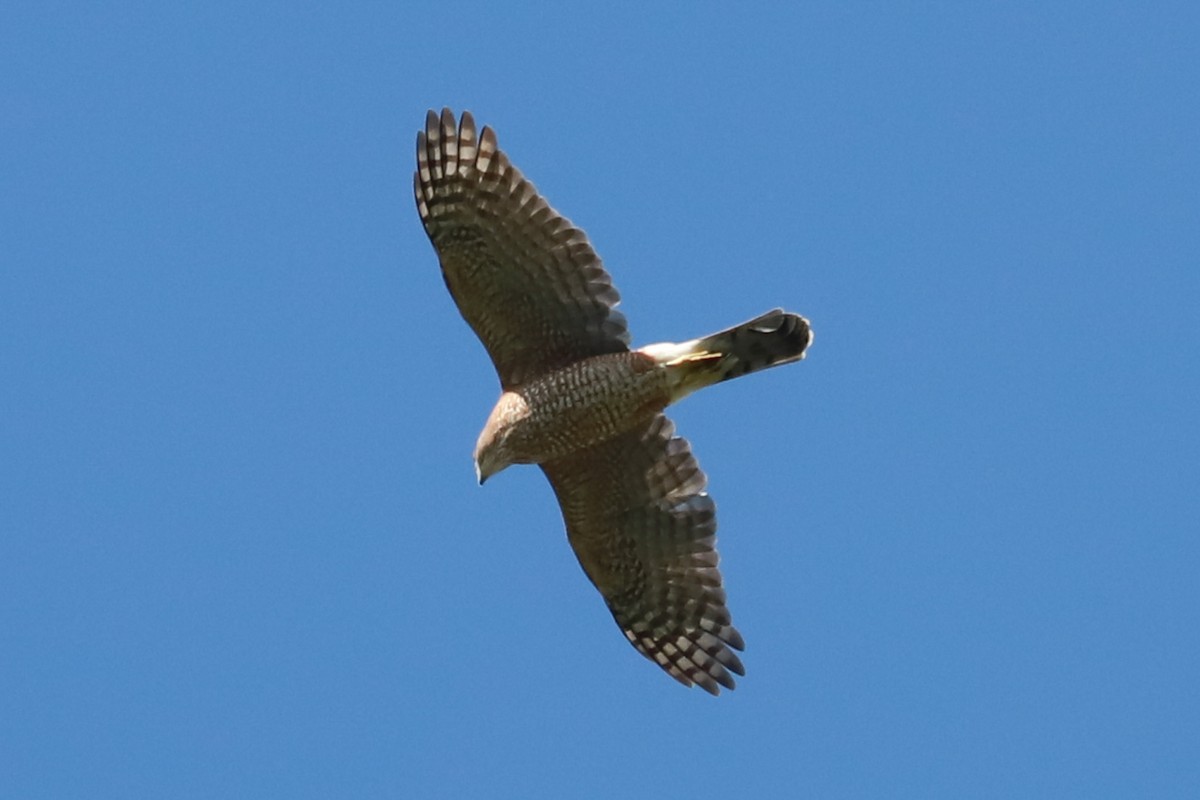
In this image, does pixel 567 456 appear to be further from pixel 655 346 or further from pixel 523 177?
pixel 523 177

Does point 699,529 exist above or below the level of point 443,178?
below

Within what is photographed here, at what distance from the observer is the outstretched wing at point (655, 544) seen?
14.1 meters

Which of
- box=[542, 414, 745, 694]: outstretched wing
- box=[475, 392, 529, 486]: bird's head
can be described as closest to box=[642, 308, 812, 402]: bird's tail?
box=[542, 414, 745, 694]: outstretched wing

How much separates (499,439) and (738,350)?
1592mm

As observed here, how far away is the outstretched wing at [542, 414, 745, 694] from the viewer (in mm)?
14117

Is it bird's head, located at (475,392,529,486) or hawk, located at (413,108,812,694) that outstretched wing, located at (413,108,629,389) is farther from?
bird's head, located at (475,392,529,486)

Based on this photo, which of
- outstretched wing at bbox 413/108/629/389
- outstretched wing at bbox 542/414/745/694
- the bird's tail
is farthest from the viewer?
outstretched wing at bbox 542/414/745/694

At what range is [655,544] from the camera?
14.5 metres

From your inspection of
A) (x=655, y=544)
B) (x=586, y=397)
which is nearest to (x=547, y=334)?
(x=586, y=397)

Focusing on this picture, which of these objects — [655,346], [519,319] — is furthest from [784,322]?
[519,319]

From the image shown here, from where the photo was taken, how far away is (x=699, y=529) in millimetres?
14453

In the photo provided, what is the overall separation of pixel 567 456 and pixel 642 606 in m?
1.33

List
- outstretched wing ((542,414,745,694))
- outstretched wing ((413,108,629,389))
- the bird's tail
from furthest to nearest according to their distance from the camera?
outstretched wing ((542,414,745,694)) < the bird's tail < outstretched wing ((413,108,629,389))

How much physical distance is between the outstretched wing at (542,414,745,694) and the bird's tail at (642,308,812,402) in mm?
729
